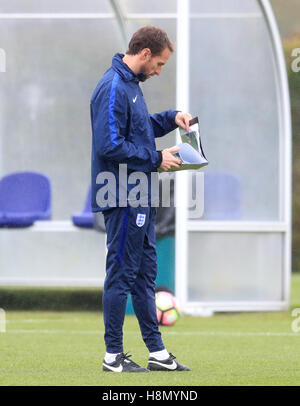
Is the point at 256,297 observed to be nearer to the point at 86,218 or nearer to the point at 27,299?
the point at 86,218

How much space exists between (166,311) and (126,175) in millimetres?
2953

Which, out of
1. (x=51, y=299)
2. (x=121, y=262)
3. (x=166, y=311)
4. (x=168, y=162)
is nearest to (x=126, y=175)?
(x=168, y=162)

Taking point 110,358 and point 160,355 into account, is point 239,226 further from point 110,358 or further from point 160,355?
point 110,358

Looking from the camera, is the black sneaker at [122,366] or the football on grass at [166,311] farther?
the football on grass at [166,311]

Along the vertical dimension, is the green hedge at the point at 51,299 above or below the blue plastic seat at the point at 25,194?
below

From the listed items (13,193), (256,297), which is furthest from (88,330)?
(13,193)

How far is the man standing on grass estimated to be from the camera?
16.9 ft

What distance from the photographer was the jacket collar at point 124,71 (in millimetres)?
5234

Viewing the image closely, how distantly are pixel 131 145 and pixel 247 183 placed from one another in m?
4.32

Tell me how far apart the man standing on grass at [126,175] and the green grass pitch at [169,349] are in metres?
0.25

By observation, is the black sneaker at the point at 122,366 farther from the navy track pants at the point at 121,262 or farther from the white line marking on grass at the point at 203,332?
the white line marking on grass at the point at 203,332

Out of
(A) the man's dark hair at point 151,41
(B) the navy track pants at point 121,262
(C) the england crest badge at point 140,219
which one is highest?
(A) the man's dark hair at point 151,41

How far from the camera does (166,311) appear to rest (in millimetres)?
7977

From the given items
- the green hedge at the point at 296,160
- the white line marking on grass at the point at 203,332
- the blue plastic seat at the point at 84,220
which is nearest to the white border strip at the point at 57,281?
the blue plastic seat at the point at 84,220
